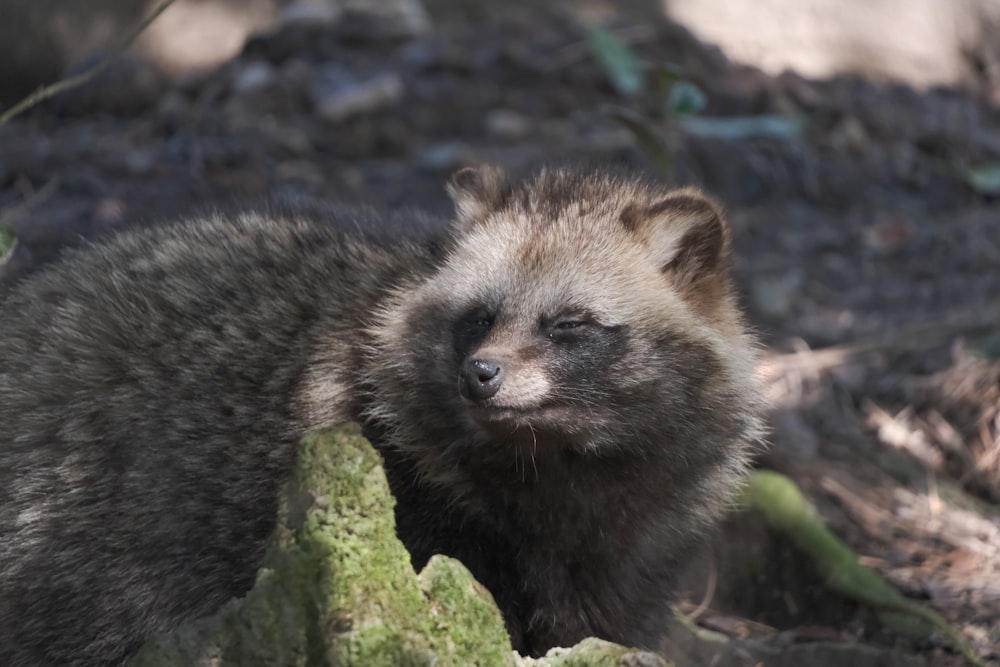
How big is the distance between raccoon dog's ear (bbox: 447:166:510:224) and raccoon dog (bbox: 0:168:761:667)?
0.5 inches

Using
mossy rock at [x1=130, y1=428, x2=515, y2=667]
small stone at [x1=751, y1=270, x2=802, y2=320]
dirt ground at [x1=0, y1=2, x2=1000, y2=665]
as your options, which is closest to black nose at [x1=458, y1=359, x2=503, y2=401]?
mossy rock at [x1=130, y1=428, x2=515, y2=667]

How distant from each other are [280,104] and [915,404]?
5447mm

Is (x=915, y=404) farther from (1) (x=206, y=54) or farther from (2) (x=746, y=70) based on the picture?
(1) (x=206, y=54)

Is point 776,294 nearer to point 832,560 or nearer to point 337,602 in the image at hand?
point 832,560

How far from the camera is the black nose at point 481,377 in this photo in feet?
12.8

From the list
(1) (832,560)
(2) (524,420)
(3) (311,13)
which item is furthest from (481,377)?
(3) (311,13)

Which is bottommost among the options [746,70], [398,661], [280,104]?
[398,661]

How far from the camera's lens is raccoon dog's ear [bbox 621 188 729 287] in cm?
443

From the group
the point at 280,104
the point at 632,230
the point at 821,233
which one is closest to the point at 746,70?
the point at 821,233

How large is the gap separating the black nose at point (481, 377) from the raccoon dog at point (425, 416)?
0.09 metres

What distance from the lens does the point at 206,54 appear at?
35.4 feet

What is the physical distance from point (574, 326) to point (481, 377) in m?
0.48

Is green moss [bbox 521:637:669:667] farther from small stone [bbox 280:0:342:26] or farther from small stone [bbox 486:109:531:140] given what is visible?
small stone [bbox 280:0:342:26]

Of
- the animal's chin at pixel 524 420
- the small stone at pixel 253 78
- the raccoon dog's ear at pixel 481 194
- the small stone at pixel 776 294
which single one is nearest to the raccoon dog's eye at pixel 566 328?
the animal's chin at pixel 524 420
